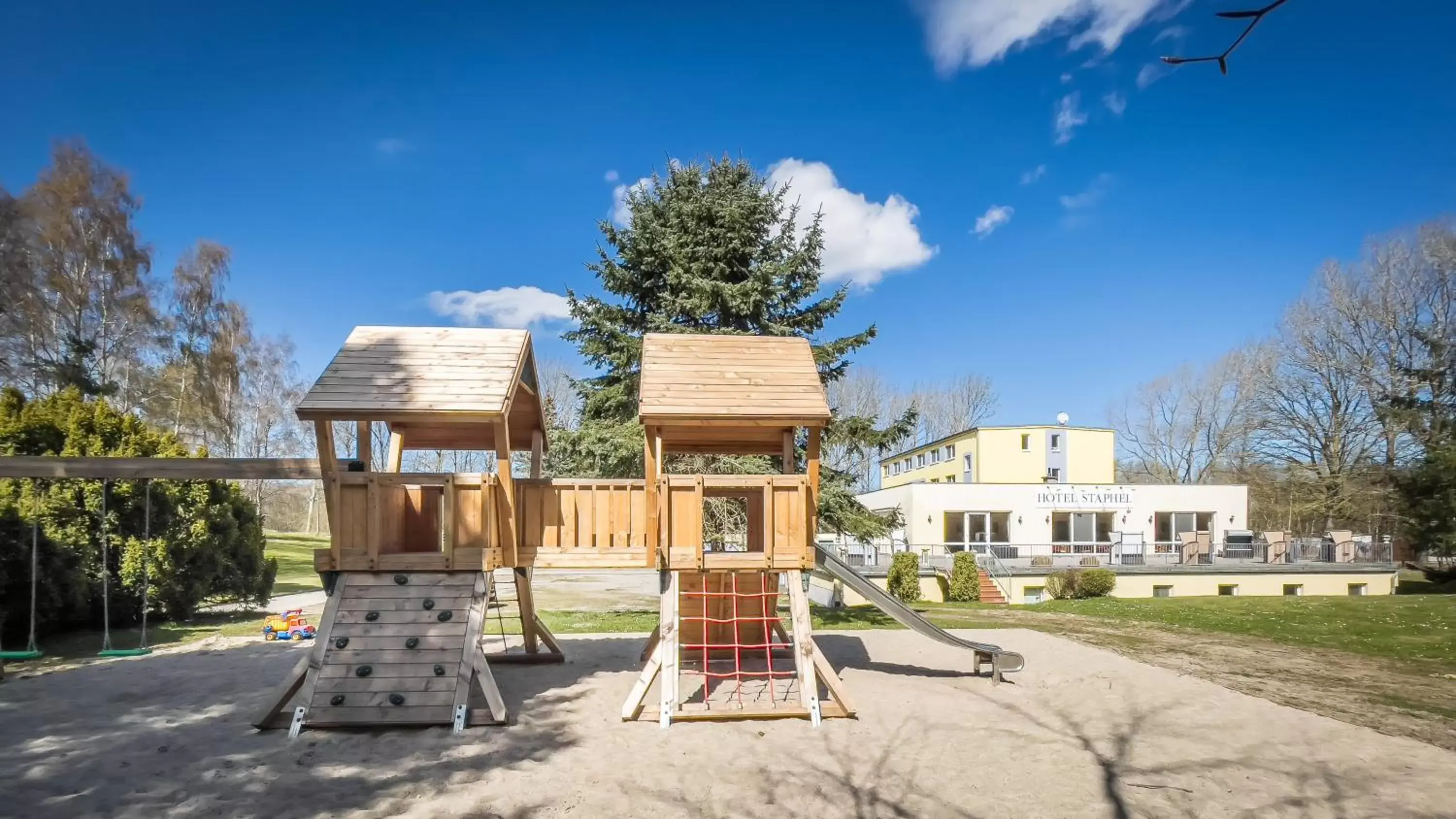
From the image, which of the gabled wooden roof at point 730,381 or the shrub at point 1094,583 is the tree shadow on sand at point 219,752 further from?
the shrub at point 1094,583

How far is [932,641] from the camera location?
1327 centimetres

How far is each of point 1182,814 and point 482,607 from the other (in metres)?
6.55

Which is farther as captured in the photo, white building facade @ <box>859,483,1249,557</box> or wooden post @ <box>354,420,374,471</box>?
white building facade @ <box>859,483,1249,557</box>

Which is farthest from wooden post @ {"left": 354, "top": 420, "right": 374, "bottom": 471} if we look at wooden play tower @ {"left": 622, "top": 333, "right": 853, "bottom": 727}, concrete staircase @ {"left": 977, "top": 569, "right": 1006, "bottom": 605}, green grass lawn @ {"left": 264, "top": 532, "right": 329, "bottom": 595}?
concrete staircase @ {"left": 977, "top": 569, "right": 1006, "bottom": 605}

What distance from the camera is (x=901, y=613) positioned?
31.8 ft

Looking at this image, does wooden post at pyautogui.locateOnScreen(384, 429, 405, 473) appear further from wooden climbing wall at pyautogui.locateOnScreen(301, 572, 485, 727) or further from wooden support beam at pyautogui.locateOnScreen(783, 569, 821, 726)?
wooden support beam at pyautogui.locateOnScreen(783, 569, 821, 726)

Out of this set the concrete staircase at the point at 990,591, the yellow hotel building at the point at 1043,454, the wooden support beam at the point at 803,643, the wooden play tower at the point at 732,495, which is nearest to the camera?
the wooden support beam at the point at 803,643

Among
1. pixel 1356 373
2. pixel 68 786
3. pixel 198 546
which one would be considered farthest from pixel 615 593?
pixel 1356 373

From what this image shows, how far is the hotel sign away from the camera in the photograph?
31.8 metres

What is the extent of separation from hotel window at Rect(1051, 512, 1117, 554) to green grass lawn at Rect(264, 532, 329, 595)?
2834cm

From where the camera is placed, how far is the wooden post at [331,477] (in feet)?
26.9

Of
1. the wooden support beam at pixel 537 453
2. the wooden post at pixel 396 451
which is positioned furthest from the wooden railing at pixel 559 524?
the wooden support beam at pixel 537 453

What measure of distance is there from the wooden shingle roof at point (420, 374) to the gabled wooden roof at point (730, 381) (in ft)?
5.38

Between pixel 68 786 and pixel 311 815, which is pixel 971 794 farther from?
pixel 68 786
